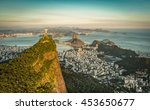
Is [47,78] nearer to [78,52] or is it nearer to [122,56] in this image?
[78,52]

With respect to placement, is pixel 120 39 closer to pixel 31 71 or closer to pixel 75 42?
pixel 75 42

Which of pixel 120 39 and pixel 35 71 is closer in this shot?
pixel 35 71

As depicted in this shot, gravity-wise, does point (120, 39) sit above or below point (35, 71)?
above

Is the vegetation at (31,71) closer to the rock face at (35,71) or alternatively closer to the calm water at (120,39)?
the rock face at (35,71)

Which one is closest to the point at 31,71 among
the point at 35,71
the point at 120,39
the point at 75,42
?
the point at 35,71

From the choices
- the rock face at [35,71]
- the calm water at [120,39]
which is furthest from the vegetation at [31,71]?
the calm water at [120,39]

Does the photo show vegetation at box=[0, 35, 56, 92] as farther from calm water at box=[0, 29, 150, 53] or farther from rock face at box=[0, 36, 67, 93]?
calm water at box=[0, 29, 150, 53]
